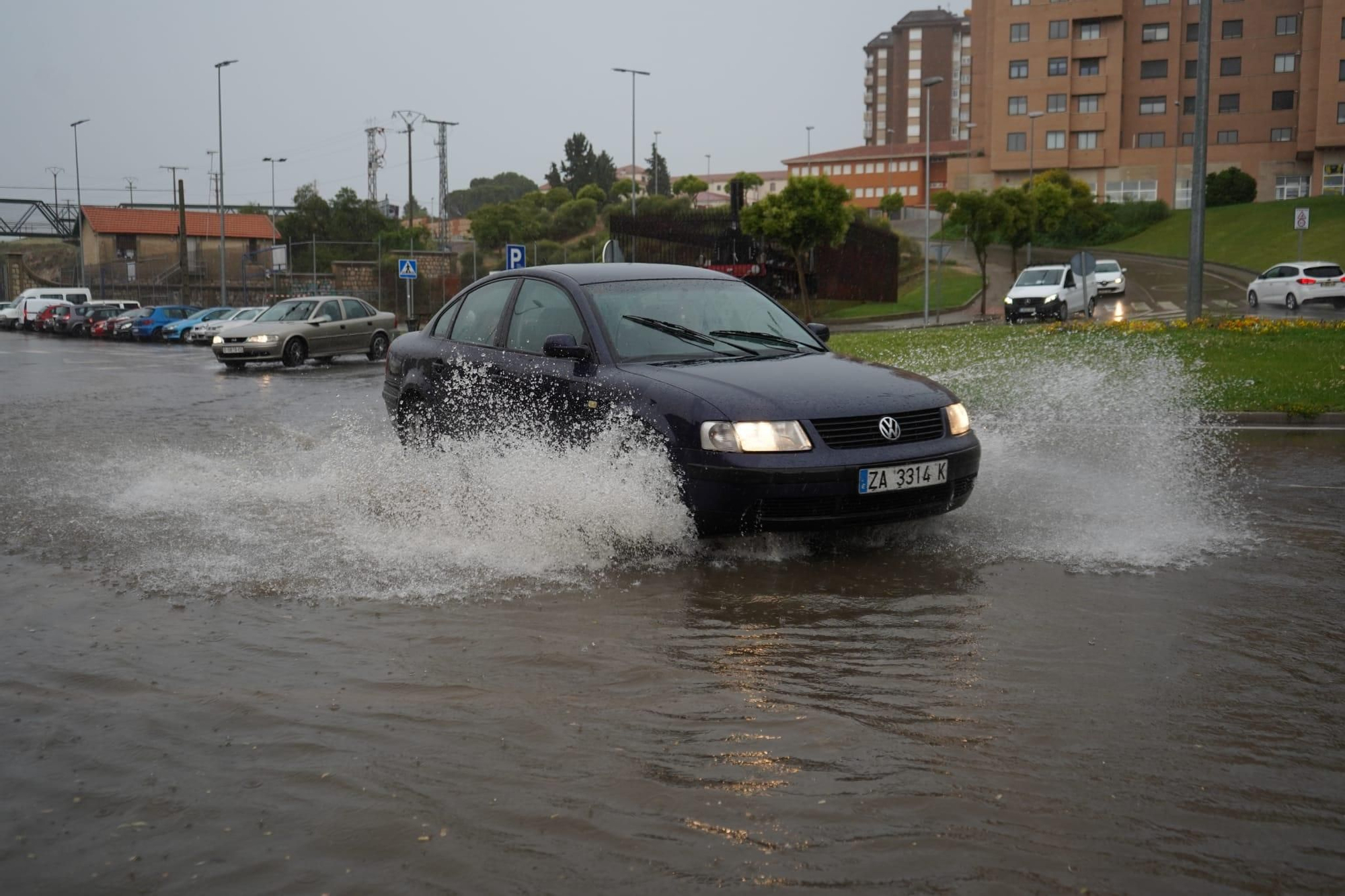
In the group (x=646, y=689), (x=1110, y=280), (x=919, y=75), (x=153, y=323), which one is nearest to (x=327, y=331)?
(x=153, y=323)

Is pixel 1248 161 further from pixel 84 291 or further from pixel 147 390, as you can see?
pixel 147 390

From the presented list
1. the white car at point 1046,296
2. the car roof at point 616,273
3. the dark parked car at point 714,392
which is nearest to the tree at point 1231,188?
the white car at point 1046,296

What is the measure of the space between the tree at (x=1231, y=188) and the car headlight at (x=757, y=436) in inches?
2890

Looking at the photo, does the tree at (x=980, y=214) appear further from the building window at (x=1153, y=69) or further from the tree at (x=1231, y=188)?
the building window at (x=1153, y=69)

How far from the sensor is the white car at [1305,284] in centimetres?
3675

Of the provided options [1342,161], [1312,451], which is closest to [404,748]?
[1312,451]

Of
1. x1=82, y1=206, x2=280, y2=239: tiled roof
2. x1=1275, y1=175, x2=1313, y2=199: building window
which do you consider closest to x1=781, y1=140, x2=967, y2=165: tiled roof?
x1=1275, y1=175, x2=1313, y2=199: building window

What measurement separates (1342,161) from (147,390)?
69515mm

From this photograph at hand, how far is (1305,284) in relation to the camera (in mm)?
36781

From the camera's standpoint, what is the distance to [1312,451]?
429 inches

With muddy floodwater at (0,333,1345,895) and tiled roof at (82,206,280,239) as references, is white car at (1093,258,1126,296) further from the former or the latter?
tiled roof at (82,206,280,239)

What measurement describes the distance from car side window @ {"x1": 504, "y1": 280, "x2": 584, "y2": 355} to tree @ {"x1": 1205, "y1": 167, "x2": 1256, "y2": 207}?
72.2 meters

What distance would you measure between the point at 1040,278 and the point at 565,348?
32.0 meters

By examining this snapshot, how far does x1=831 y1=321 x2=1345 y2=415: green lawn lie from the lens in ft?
45.7
